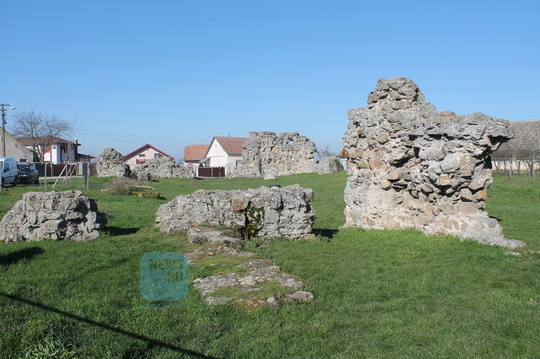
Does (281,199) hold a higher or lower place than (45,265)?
higher

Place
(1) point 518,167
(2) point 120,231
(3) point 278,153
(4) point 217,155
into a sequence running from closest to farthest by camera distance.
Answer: (2) point 120,231
(1) point 518,167
(3) point 278,153
(4) point 217,155

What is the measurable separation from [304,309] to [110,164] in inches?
1355

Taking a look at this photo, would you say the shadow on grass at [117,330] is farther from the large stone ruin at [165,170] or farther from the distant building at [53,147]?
the distant building at [53,147]

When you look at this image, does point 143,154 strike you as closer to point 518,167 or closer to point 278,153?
point 278,153

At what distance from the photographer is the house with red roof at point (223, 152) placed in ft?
235

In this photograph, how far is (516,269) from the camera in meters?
7.51

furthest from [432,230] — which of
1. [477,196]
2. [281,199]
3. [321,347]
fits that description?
[321,347]

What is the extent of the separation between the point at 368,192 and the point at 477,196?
2.81 meters

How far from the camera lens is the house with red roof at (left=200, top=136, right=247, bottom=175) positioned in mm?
71750

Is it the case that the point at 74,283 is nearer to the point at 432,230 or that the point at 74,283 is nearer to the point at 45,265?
the point at 45,265

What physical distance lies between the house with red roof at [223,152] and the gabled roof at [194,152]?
688cm

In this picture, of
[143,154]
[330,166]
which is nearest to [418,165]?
[330,166]

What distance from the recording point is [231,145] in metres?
73.7

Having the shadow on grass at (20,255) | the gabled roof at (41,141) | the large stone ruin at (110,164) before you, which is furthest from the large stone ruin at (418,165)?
the gabled roof at (41,141)
